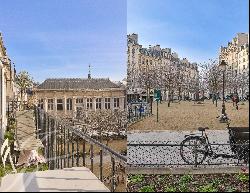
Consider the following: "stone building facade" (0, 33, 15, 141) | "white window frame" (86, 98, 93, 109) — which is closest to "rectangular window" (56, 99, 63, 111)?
"white window frame" (86, 98, 93, 109)

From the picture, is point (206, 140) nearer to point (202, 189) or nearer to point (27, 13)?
point (202, 189)

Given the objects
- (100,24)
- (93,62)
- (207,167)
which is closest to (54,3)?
(93,62)

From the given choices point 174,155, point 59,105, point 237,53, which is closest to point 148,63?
point 174,155

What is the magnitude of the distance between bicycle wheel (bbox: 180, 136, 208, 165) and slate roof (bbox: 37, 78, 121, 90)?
828 millimetres

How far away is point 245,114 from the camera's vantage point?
96.8 inches

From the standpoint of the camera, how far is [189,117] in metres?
2.83

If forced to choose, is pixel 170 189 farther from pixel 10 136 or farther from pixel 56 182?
pixel 10 136

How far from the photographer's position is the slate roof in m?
4.07

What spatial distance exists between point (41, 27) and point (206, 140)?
15.3 feet

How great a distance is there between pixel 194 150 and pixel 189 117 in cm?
20

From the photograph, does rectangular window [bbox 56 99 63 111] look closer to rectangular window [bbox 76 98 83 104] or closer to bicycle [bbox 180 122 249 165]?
rectangular window [bbox 76 98 83 104]

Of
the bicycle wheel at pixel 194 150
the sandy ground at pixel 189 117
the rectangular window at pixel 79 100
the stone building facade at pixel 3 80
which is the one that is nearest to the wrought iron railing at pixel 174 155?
the bicycle wheel at pixel 194 150

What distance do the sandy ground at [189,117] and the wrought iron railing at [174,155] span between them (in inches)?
4.3

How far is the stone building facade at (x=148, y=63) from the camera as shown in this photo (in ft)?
9.20
